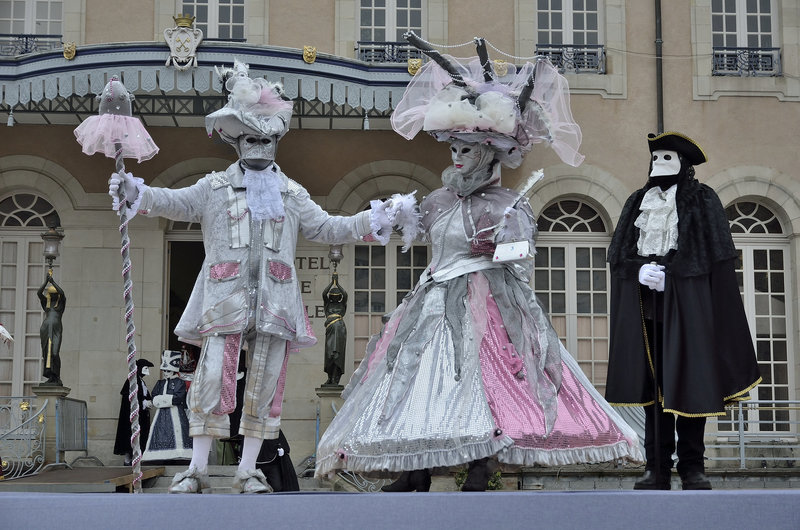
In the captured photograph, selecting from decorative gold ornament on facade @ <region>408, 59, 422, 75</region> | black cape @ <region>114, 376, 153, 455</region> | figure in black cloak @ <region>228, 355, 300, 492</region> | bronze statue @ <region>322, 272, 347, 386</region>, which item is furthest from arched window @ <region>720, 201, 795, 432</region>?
figure in black cloak @ <region>228, 355, 300, 492</region>

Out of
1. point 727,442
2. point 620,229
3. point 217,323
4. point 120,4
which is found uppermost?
point 120,4

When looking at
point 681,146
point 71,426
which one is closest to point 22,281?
point 71,426

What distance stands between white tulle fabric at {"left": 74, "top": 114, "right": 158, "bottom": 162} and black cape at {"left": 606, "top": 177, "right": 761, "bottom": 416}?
2708 millimetres

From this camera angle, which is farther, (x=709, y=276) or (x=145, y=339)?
(x=145, y=339)

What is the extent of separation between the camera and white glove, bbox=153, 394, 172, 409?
13516mm

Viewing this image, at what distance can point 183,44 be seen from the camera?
1367 cm

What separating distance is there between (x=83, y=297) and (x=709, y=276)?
976 centimetres

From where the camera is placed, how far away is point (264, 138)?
23.4 ft

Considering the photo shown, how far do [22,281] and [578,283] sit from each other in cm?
651

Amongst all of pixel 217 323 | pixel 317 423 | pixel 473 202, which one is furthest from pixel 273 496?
pixel 317 423

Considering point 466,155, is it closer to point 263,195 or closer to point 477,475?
point 263,195

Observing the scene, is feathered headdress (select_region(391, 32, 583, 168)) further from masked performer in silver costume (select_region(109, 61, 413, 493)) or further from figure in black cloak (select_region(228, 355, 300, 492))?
figure in black cloak (select_region(228, 355, 300, 492))

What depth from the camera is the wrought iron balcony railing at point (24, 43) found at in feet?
50.7

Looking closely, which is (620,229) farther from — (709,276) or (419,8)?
(419,8)
